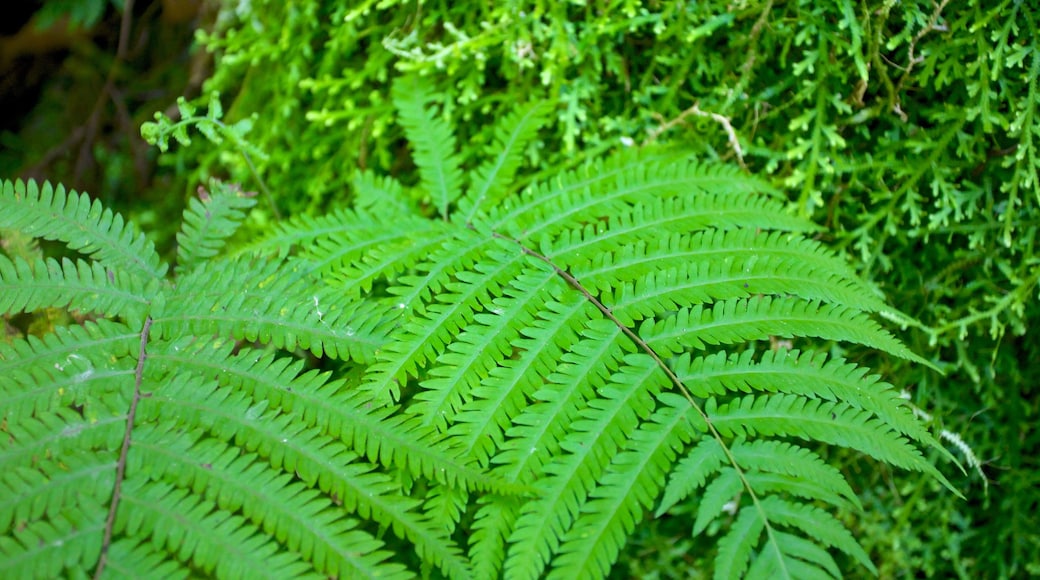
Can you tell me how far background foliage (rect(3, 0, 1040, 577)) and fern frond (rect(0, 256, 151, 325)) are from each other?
585 mm

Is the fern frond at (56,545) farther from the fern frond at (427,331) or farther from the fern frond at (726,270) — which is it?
the fern frond at (726,270)

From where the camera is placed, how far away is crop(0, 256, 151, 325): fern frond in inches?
66.4

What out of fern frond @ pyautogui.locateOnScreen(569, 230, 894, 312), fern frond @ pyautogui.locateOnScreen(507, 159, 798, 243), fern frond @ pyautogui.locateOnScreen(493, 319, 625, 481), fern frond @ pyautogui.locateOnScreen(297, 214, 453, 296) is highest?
fern frond @ pyautogui.locateOnScreen(507, 159, 798, 243)

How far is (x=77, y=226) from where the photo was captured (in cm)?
188

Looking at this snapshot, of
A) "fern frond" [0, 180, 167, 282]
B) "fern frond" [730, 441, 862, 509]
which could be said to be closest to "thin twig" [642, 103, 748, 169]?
"fern frond" [730, 441, 862, 509]

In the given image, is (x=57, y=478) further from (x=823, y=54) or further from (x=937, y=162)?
(x=937, y=162)

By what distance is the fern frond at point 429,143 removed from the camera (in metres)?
2.28

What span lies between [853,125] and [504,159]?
121cm

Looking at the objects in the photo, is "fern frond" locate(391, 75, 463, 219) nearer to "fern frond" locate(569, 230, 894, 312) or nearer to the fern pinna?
the fern pinna

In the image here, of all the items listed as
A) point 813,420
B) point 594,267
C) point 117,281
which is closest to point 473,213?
point 594,267

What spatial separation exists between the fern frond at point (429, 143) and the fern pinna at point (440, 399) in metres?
0.22

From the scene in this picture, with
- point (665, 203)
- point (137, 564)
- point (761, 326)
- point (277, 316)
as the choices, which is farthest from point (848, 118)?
point (137, 564)

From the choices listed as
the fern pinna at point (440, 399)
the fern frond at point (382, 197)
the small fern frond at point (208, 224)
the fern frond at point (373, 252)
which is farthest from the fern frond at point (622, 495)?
the small fern frond at point (208, 224)

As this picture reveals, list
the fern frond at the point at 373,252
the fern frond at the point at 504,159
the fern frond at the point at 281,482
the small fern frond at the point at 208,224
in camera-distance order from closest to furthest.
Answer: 1. the fern frond at the point at 281,482
2. the fern frond at the point at 373,252
3. the small fern frond at the point at 208,224
4. the fern frond at the point at 504,159
